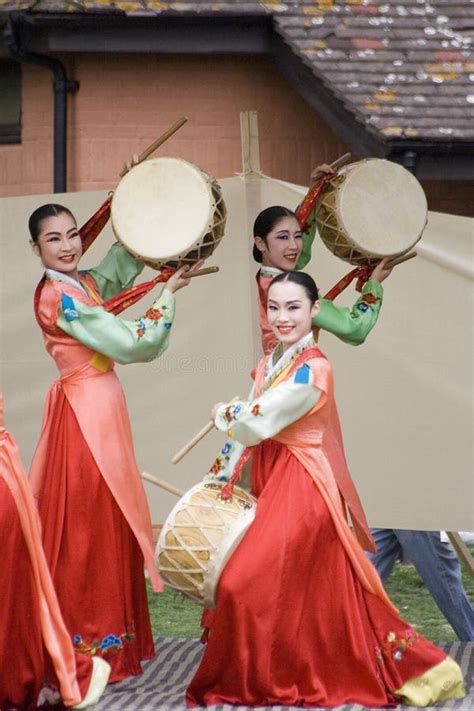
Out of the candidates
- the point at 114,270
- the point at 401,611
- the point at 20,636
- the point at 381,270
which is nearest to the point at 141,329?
the point at 114,270

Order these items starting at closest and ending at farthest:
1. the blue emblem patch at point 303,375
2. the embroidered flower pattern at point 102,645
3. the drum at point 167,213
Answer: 1. the blue emblem patch at point 303,375
2. the embroidered flower pattern at point 102,645
3. the drum at point 167,213

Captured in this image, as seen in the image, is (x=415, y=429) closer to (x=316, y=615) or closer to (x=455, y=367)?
(x=455, y=367)

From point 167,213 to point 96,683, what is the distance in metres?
1.75

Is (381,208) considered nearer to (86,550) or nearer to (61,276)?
(61,276)

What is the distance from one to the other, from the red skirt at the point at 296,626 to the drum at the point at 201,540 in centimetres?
4

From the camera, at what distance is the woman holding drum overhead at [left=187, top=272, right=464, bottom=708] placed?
5.50m

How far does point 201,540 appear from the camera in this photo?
5539mm

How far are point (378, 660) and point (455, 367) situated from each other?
182 cm

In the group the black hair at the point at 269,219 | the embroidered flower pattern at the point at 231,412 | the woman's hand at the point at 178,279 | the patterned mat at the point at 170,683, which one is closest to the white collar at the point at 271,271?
the black hair at the point at 269,219

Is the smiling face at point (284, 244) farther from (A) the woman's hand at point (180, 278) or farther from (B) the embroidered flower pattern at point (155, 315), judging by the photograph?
(B) the embroidered flower pattern at point (155, 315)

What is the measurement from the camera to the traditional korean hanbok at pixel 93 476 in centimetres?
597

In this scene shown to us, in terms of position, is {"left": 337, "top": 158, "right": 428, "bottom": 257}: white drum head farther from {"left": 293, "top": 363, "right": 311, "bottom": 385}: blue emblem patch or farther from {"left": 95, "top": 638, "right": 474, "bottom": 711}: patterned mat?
{"left": 95, "top": 638, "right": 474, "bottom": 711}: patterned mat

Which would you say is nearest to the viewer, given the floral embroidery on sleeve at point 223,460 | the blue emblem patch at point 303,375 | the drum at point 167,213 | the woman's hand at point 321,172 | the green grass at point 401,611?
the blue emblem patch at point 303,375

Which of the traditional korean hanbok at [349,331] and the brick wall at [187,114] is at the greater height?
the brick wall at [187,114]
